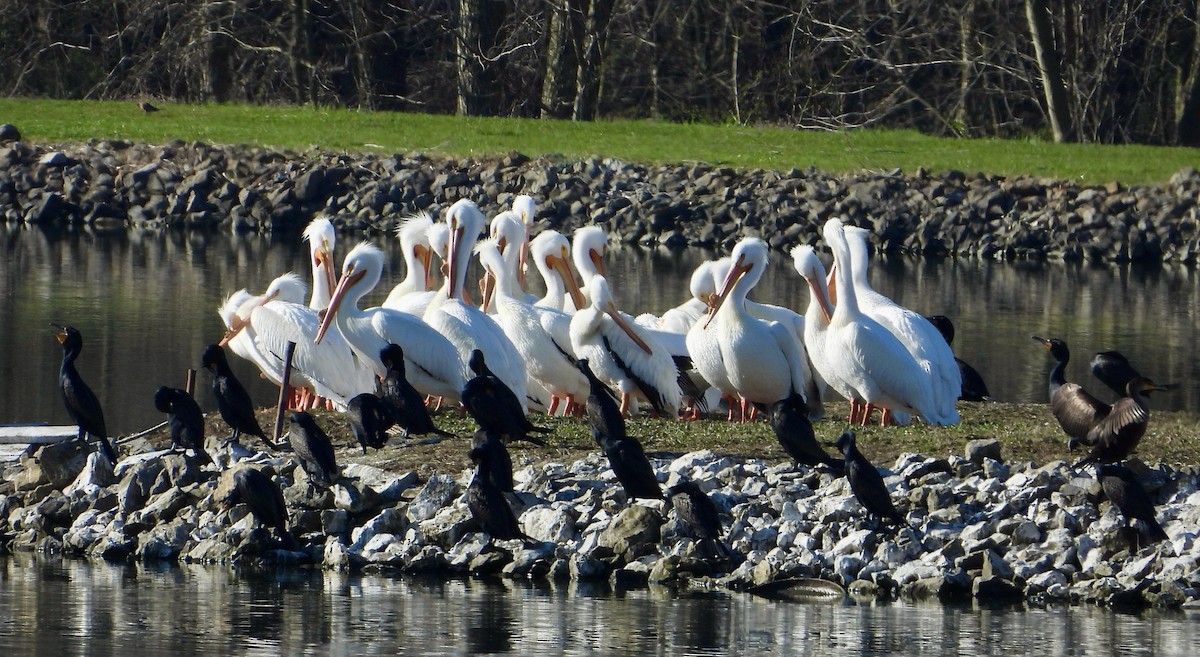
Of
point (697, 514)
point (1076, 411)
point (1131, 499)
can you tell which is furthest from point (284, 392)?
point (1131, 499)

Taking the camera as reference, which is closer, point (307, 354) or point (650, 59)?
point (307, 354)

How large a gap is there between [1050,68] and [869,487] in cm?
2382

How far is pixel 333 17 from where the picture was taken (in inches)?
1407

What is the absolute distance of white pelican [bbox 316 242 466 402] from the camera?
10703 mm

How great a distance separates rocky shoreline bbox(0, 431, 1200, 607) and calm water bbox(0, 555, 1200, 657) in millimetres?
160

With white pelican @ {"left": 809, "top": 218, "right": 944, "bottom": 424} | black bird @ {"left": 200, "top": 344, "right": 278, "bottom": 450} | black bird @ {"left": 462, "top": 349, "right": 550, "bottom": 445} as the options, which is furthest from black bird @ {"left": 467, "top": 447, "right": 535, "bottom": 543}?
white pelican @ {"left": 809, "top": 218, "right": 944, "bottom": 424}

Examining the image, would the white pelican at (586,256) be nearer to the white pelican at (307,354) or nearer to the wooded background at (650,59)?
the white pelican at (307,354)

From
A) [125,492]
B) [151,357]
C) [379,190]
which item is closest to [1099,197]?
[379,190]

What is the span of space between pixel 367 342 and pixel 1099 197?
17606 mm

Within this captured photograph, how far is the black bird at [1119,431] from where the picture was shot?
8.95m

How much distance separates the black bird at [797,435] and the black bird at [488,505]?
4.27 feet

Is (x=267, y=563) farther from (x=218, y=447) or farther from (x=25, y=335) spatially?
(x=25, y=335)

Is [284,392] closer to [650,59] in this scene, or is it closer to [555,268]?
[555,268]

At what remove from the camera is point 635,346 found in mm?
11320
